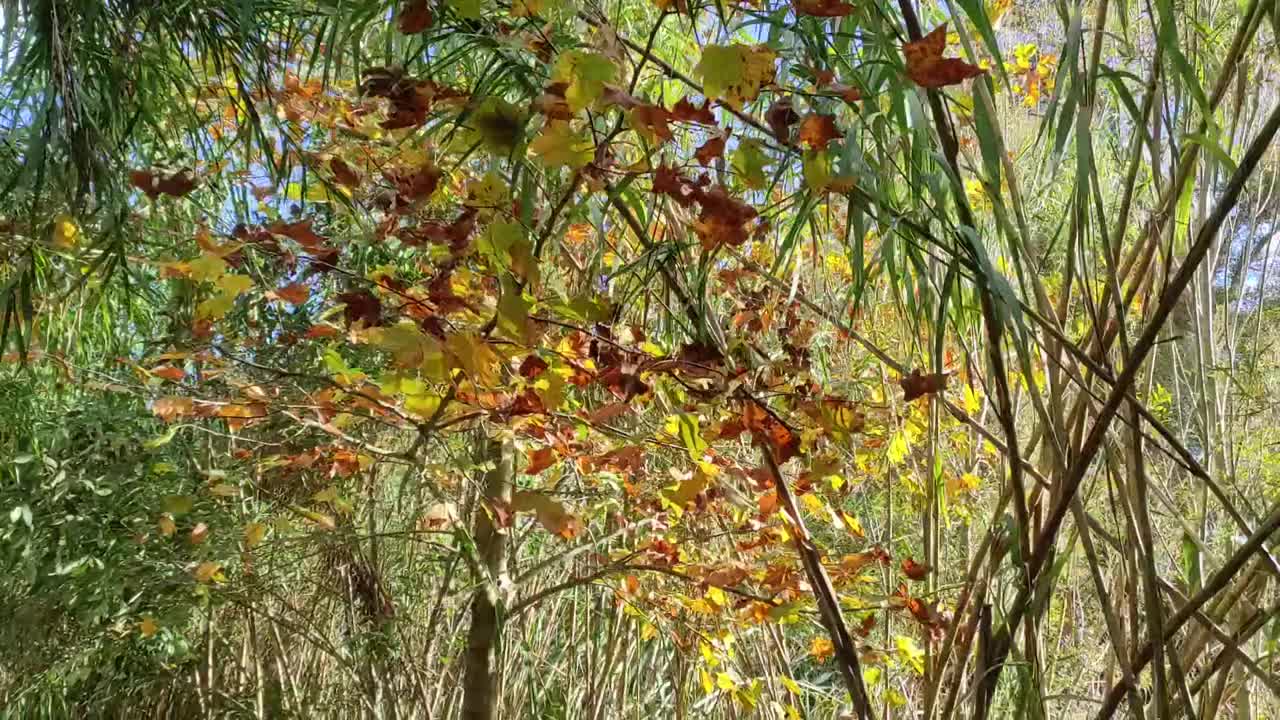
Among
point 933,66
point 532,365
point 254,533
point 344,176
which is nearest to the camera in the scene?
point 933,66

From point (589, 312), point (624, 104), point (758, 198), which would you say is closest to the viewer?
point (624, 104)

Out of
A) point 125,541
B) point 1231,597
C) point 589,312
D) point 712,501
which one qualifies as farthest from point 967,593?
point 125,541

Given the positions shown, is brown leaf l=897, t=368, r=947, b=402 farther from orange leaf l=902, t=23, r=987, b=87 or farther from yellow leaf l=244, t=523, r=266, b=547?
yellow leaf l=244, t=523, r=266, b=547

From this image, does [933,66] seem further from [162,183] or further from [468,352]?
[162,183]

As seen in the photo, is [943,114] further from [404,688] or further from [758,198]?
[404,688]

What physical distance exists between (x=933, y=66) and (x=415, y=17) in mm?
342

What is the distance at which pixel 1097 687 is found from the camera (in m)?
2.76

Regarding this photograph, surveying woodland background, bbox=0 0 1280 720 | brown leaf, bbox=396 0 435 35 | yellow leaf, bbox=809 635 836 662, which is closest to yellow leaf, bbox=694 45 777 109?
woodland background, bbox=0 0 1280 720

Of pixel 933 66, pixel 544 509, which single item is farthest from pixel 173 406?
pixel 933 66

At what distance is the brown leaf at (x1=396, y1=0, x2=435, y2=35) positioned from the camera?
24.9 inches

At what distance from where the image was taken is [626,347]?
85 centimetres

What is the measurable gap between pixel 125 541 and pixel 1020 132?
1.93 metres

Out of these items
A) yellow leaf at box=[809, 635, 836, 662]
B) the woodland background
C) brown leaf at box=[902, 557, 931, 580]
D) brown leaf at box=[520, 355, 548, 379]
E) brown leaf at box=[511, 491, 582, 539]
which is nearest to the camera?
the woodland background

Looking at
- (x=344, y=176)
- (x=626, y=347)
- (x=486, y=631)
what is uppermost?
(x=344, y=176)
